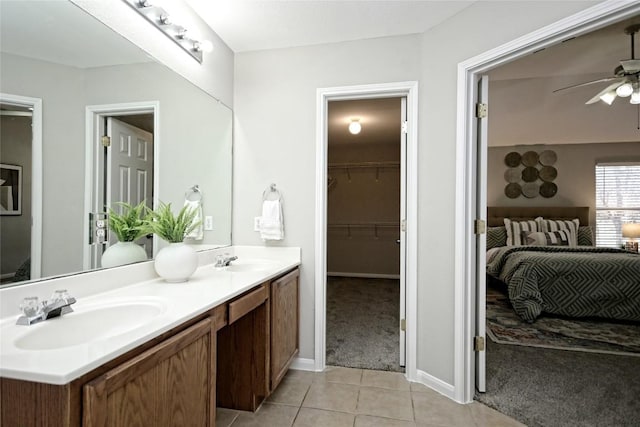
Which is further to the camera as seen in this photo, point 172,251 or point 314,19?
point 314,19

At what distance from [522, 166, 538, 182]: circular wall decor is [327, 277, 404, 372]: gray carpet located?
2798 millimetres

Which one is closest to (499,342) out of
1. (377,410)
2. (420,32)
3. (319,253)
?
(377,410)

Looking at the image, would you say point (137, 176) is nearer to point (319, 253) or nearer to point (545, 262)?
point (319, 253)

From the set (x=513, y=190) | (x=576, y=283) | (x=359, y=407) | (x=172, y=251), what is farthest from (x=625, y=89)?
(x=172, y=251)

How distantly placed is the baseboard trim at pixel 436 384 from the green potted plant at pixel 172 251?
1.67 metres

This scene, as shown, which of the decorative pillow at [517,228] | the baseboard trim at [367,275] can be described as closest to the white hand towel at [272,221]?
the baseboard trim at [367,275]

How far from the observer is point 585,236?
4.85 m

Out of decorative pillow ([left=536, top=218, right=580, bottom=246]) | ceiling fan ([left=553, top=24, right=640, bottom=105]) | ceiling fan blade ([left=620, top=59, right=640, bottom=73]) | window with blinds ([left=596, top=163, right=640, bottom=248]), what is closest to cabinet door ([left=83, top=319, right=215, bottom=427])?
ceiling fan ([left=553, top=24, right=640, bottom=105])

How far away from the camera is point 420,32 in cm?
225

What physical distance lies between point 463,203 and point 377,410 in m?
1.33

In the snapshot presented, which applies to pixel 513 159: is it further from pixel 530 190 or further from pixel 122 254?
pixel 122 254

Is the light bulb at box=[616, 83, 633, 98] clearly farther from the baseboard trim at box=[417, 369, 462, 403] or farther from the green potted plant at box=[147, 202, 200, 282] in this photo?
the green potted plant at box=[147, 202, 200, 282]

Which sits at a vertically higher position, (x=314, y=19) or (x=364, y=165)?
(x=314, y=19)

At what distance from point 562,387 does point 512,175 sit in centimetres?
406
